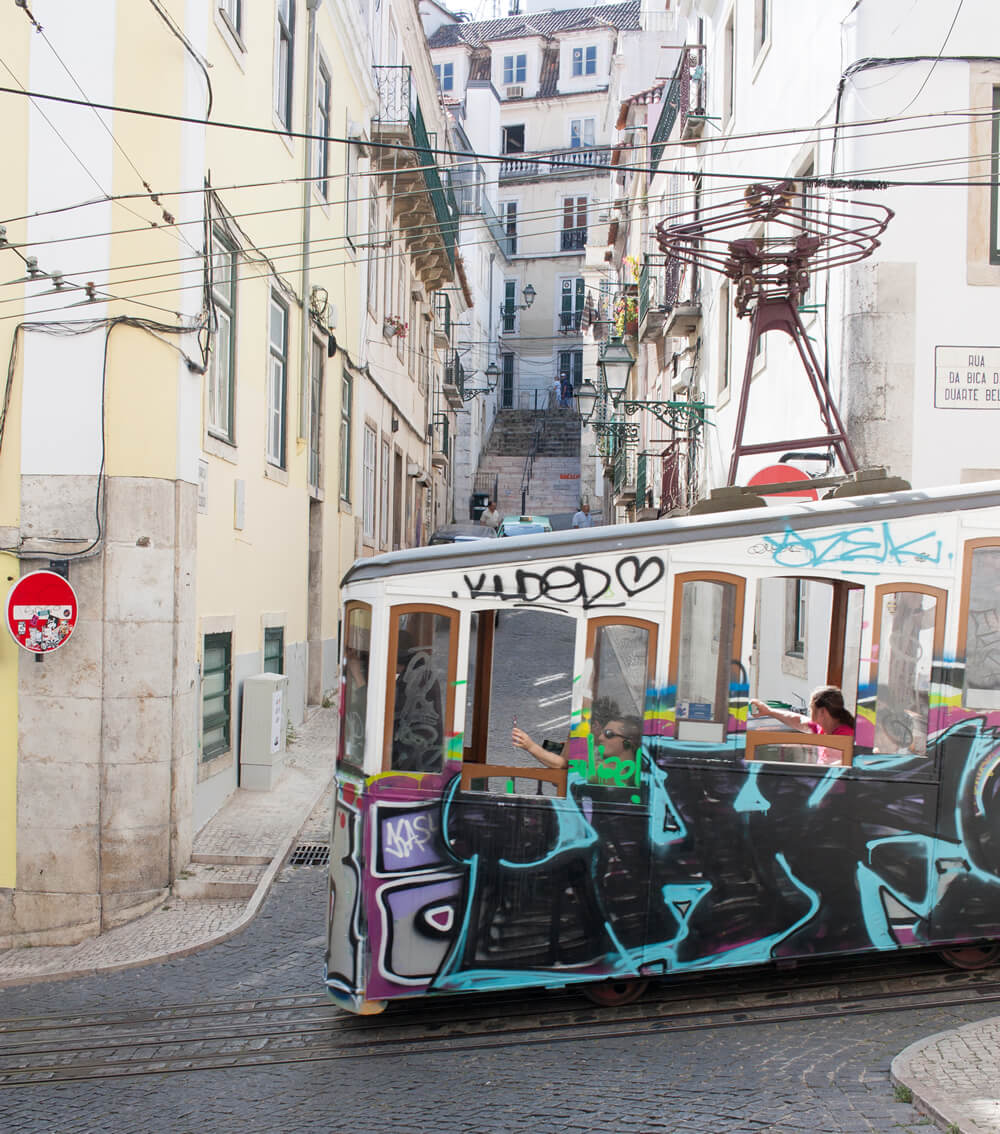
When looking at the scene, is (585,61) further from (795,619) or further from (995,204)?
(795,619)

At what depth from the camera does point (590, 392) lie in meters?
25.2

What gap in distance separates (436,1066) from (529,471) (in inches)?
1663

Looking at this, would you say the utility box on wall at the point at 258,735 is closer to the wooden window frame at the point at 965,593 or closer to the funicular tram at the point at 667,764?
the funicular tram at the point at 667,764

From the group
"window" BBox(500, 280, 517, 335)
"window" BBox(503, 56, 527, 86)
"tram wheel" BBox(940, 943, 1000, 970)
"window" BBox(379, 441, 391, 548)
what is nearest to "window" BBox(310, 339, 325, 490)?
"window" BBox(379, 441, 391, 548)

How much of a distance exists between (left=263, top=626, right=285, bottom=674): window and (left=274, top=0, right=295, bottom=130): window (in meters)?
5.80

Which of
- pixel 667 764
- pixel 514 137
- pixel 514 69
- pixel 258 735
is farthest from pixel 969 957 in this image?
pixel 514 69

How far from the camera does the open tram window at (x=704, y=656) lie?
6.55 meters

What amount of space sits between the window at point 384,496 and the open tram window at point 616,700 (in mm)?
17801

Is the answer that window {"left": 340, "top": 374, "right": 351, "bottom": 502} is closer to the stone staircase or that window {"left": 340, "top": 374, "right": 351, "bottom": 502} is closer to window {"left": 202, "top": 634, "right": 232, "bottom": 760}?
window {"left": 202, "top": 634, "right": 232, "bottom": 760}

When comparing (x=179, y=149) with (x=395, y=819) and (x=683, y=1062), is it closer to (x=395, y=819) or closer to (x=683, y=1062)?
(x=395, y=819)

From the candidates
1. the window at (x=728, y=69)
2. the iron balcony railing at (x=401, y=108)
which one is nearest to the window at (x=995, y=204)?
the window at (x=728, y=69)

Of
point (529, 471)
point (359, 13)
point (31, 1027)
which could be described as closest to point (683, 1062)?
point (31, 1027)

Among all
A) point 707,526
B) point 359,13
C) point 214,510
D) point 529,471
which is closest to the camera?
point 707,526

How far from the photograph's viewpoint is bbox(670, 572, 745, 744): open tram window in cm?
655
